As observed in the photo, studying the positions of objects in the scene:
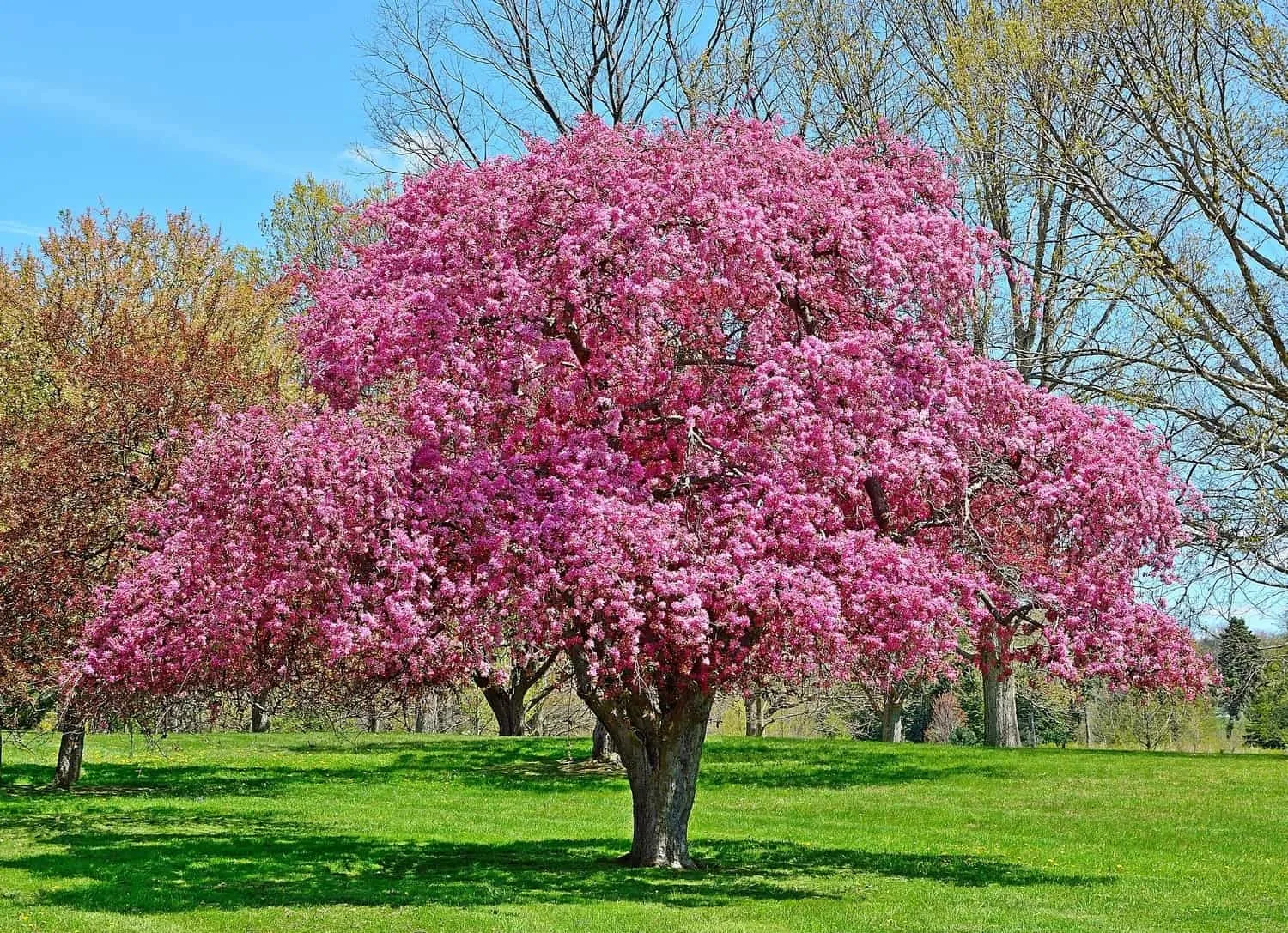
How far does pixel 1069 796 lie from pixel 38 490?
20.3 metres

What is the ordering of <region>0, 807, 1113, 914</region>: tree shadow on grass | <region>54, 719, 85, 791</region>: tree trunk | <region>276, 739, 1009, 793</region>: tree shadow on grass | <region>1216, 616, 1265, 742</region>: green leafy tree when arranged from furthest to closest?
<region>276, 739, 1009, 793</region>: tree shadow on grass < <region>54, 719, 85, 791</region>: tree trunk < <region>1216, 616, 1265, 742</region>: green leafy tree < <region>0, 807, 1113, 914</region>: tree shadow on grass

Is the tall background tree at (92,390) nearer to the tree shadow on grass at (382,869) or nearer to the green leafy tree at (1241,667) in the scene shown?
the tree shadow on grass at (382,869)

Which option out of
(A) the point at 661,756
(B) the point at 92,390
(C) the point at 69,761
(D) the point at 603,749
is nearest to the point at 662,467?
(A) the point at 661,756

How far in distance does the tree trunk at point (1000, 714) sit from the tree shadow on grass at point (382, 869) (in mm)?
17081

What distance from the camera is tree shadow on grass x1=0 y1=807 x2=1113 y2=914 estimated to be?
46.9 ft

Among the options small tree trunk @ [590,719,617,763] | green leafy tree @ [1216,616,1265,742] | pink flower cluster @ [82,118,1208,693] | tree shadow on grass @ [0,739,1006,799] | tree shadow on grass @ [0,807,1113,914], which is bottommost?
tree shadow on grass @ [0,807,1113,914]

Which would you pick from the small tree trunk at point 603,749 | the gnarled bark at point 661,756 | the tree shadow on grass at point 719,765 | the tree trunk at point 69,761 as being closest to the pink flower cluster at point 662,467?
the gnarled bark at point 661,756

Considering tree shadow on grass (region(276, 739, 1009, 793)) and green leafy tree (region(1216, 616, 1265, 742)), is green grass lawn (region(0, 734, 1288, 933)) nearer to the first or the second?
tree shadow on grass (region(276, 739, 1009, 793))

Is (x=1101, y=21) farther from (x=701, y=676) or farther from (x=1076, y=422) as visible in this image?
(x=701, y=676)

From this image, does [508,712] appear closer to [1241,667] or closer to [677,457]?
[677,457]

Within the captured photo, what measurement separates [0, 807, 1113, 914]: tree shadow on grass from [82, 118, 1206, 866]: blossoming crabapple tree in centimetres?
180

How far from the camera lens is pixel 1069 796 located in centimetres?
2525

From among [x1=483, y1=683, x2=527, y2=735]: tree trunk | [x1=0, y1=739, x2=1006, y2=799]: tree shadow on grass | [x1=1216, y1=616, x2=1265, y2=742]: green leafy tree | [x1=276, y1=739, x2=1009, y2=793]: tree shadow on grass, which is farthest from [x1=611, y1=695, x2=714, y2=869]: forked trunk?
[x1=483, y1=683, x2=527, y2=735]: tree trunk

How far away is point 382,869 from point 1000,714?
23.6 metres
